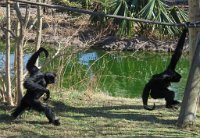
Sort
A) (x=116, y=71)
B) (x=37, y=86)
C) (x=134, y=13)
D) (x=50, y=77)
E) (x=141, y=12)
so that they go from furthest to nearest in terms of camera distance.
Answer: (x=134, y=13) → (x=141, y=12) → (x=116, y=71) → (x=50, y=77) → (x=37, y=86)

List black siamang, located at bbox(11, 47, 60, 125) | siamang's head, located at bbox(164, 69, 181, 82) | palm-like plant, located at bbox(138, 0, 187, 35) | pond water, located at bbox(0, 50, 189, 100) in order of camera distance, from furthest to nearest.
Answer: palm-like plant, located at bbox(138, 0, 187, 35), pond water, located at bbox(0, 50, 189, 100), siamang's head, located at bbox(164, 69, 181, 82), black siamang, located at bbox(11, 47, 60, 125)

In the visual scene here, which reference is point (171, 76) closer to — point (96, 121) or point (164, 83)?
point (164, 83)

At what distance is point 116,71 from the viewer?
63.4 ft

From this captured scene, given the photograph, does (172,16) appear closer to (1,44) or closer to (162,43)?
(162,43)

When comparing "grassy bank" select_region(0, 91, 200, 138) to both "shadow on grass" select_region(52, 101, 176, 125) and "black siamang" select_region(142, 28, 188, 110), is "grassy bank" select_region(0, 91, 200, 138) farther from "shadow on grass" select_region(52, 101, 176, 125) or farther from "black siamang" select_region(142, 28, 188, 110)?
"black siamang" select_region(142, 28, 188, 110)

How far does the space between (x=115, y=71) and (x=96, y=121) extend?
11.7 m

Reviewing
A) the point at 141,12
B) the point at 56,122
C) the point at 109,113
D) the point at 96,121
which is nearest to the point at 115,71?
the point at 141,12

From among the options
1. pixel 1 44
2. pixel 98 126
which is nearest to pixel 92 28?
pixel 1 44

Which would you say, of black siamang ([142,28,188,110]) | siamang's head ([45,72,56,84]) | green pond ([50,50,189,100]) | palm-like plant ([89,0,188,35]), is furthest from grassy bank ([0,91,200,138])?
palm-like plant ([89,0,188,35])

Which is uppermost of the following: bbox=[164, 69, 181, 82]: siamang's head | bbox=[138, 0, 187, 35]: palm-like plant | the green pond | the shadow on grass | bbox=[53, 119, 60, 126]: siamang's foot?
bbox=[164, 69, 181, 82]: siamang's head

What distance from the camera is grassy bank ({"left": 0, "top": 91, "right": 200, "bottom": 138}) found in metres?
6.86

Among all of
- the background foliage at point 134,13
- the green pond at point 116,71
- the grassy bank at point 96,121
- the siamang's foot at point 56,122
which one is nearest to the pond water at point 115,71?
the green pond at point 116,71

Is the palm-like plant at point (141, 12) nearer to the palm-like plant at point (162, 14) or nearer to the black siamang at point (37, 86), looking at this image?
the palm-like plant at point (162, 14)

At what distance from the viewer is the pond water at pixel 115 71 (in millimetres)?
12461
